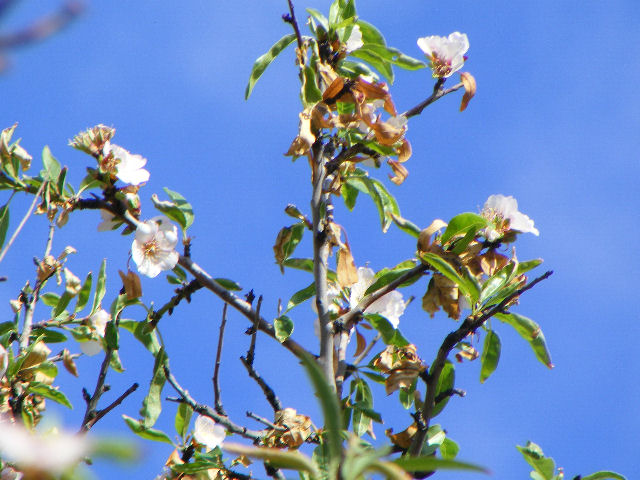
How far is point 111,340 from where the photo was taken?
6.39 ft

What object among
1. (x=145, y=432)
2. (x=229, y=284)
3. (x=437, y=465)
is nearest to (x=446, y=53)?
(x=229, y=284)

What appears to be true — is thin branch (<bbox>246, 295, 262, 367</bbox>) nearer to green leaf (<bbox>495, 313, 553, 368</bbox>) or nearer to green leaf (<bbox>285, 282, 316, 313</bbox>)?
green leaf (<bbox>285, 282, 316, 313</bbox>)

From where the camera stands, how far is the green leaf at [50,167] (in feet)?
6.42

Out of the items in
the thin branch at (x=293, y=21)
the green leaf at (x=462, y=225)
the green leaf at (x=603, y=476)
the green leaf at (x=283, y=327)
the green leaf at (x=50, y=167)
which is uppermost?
the thin branch at (x=293, y=21)

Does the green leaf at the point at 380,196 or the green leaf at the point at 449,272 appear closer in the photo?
the green leaf at the point at 449,272

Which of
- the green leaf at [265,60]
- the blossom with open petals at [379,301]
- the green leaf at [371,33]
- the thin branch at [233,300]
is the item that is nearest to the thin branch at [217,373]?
the thin branch at [233,300]

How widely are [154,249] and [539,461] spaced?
1.20 meters

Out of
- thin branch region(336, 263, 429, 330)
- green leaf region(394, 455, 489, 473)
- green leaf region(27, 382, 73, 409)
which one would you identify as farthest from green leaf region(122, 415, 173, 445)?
green leaf region(394, 455, 489, 473)

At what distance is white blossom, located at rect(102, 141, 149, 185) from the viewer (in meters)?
1.96

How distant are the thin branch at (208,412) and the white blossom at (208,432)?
7.0 inches

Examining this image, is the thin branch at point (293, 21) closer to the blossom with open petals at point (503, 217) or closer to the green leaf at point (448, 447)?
the blossom with open petals at point (503, 217)

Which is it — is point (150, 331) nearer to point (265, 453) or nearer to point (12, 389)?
point (12, 389)

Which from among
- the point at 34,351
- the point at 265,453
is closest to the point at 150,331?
the point at 34,351

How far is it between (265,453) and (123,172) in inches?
53.3
